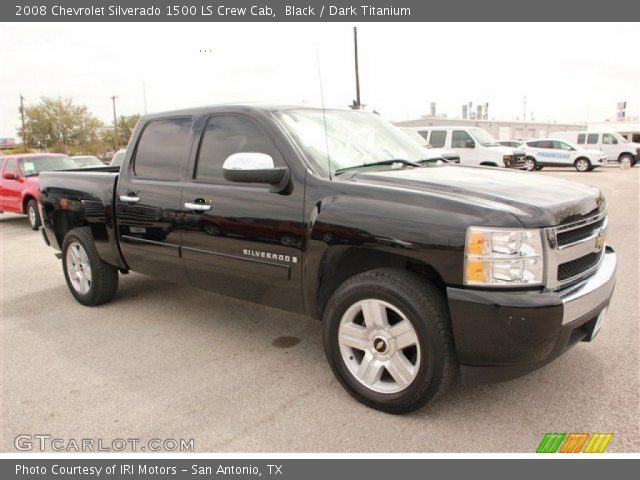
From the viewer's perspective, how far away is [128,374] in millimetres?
3625

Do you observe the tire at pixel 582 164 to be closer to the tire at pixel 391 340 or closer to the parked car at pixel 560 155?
the parked car at pixel 560 155

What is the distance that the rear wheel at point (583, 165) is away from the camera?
78.5ft

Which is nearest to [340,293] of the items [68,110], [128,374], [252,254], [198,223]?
[252,254]

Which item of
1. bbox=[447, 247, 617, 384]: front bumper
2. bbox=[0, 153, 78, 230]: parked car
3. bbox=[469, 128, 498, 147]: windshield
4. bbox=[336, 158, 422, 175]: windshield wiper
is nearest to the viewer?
bbox=[447, 247, 617, 384]: front bumper

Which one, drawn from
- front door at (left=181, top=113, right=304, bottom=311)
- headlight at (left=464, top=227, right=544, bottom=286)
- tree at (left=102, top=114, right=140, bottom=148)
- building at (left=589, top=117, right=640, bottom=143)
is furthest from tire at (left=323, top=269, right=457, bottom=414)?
tree at (left=102, top=114, right=140, bottom=148)

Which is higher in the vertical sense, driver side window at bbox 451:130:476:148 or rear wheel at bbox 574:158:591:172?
driver side window at bbox 451:130:476:148

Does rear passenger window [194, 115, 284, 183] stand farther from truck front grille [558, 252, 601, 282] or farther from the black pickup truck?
truck front grille [558, 252, 601, 282]

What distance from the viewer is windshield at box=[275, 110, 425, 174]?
136 inches

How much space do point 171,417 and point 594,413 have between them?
2.44 metres

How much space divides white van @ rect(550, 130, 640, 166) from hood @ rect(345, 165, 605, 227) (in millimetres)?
26602

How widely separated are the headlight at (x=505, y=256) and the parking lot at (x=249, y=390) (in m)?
0.88

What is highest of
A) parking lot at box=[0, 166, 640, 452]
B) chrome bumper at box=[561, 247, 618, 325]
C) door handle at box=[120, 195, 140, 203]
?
door handle at box=[120, 195, 140, 203]

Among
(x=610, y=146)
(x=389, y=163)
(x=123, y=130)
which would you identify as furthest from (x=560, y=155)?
(x=123, y=130)

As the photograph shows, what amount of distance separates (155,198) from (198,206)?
58 centimetres
